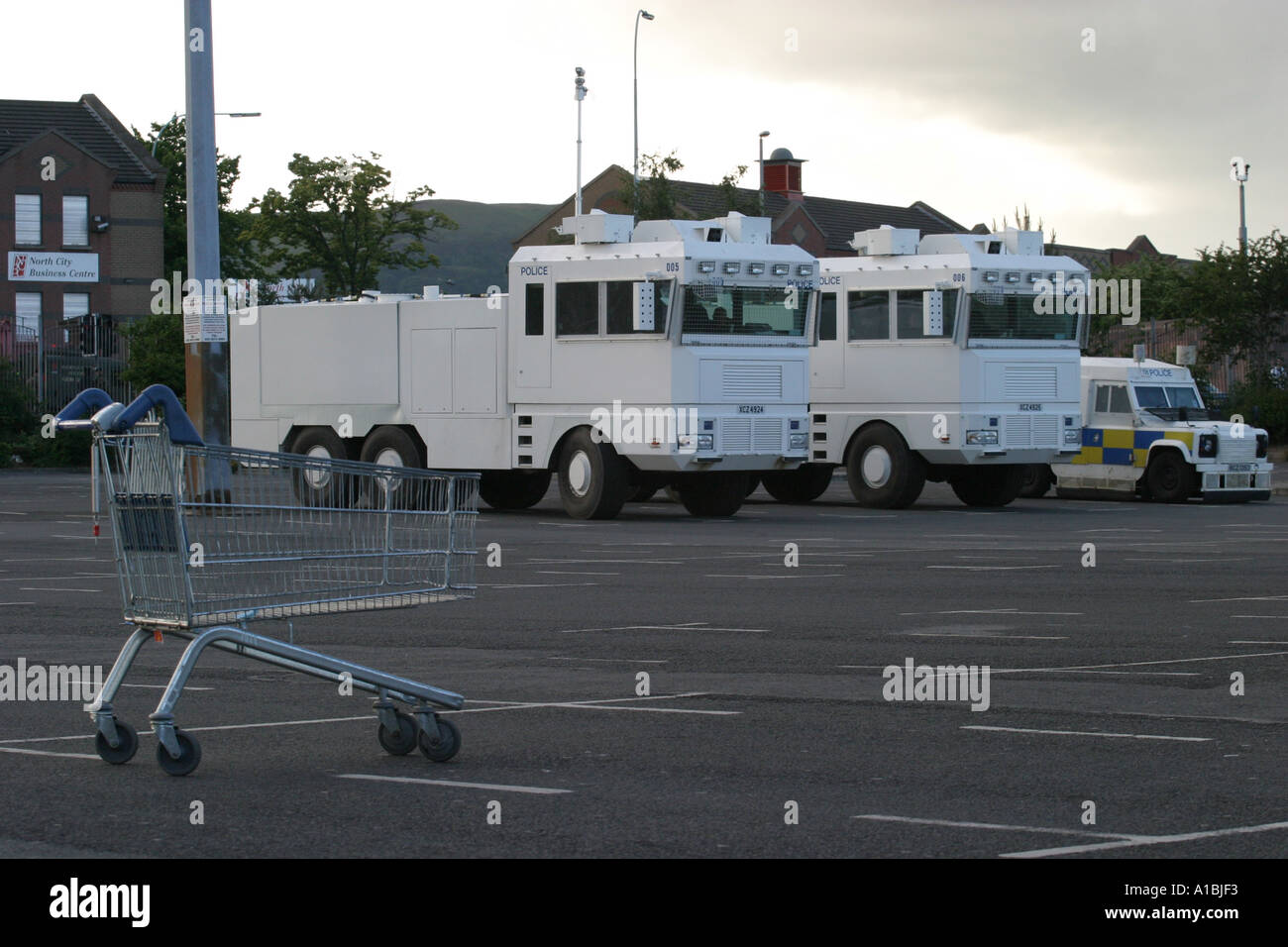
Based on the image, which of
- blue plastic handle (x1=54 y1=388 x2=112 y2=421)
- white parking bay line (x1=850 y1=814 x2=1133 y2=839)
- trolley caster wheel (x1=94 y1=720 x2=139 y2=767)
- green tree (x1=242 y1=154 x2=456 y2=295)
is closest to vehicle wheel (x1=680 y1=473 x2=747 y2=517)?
blue plastic handle (x1=54 y1=388 x2=112 y2=421)

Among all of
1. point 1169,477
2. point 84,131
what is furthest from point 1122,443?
point 84,131

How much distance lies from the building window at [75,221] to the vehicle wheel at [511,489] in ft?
128

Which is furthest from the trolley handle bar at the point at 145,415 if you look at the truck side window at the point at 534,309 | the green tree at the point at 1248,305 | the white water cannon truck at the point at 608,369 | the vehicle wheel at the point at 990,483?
the green tree at the point at 1248,305

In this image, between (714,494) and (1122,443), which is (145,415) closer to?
(714,494)

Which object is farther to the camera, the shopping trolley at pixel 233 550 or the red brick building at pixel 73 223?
the red brick building at pixel 73 223

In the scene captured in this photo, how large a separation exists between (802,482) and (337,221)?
1395 inches

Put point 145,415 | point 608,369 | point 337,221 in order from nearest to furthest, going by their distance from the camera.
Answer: point 145,415
point 608,369
point 337,221

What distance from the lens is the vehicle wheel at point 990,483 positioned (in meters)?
28.9

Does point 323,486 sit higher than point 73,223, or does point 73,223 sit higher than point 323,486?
point 73,223

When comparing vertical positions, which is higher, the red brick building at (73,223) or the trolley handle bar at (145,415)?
the red brick building at (73,223)

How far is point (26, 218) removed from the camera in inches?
2462

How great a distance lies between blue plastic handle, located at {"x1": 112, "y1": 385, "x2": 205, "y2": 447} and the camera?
25.8 feet

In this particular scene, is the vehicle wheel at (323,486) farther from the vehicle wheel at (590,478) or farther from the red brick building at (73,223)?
the red brick building at (73,223)

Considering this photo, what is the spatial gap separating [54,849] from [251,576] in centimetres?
202
